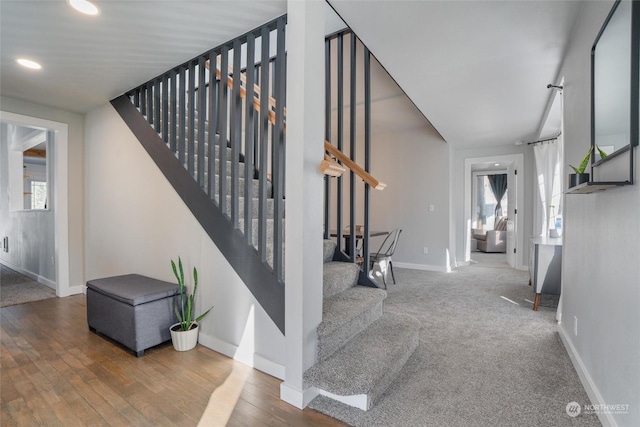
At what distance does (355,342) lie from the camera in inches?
77.9

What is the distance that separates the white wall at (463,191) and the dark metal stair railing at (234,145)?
4.27 metres

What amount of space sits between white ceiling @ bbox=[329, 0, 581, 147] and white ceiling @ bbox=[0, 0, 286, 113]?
0.78 metres

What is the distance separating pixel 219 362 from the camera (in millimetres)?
2176

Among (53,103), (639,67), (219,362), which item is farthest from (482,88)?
(53,103)

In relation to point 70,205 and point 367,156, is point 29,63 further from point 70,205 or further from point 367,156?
point 367,156

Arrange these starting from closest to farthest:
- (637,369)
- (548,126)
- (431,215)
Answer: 1. (637,369)
2. (548,126)
3. (431,215)

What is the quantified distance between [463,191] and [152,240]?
5301 mm

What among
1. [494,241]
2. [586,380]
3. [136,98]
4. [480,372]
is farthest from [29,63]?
[494,241]

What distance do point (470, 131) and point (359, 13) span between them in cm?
344

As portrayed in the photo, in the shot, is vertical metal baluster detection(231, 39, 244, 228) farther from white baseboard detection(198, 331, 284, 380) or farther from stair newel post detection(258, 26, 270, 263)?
white baseboard detection(198, 331, 284, 380)

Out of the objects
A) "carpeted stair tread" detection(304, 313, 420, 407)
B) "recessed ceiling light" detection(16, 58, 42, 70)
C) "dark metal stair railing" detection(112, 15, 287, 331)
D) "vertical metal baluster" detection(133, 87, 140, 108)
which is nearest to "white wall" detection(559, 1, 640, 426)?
"carpeted stair tread" detection(304, 313, 420, 407)

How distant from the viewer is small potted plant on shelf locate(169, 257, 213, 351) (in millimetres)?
2357

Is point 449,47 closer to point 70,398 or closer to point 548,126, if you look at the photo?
point 548,126

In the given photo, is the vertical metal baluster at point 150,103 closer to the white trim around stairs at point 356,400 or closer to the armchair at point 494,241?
the white trim around stairs at point 356,400
